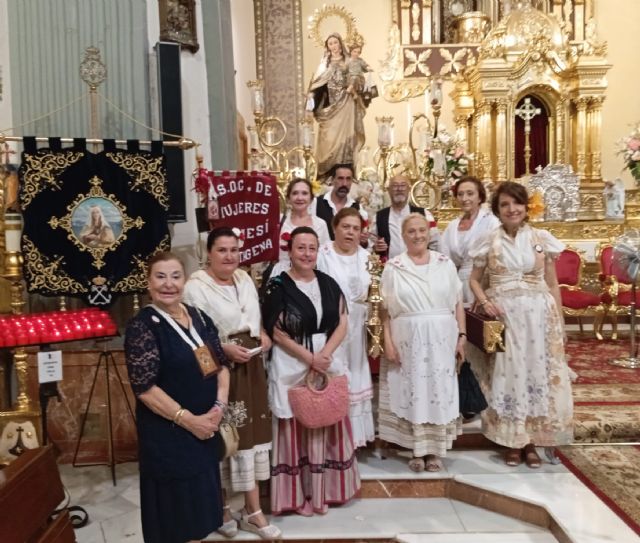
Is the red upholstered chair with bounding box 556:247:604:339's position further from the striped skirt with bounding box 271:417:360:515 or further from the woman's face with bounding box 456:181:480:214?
the striped skirt with bounding box 271:417:360:515

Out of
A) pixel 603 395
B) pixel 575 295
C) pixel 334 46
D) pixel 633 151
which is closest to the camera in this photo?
pixel 603 395

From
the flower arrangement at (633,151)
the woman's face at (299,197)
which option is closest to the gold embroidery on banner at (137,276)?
the woman's face at (299,197)

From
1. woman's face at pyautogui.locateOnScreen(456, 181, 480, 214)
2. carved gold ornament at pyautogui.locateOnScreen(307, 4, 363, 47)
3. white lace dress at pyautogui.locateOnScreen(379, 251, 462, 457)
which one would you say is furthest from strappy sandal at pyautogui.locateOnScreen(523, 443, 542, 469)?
carved gold ornament at pyautogui.locateOnScreen(307, 4, 363, 47)

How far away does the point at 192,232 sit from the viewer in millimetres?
5559

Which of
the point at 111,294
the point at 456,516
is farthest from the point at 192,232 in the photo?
the point at 456,516

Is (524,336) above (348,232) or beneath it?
beneath

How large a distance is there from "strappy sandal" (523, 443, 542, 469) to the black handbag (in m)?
0.41

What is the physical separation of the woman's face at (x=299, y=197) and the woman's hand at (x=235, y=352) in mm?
1453

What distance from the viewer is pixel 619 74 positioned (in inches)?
452

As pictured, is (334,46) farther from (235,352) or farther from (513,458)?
(235,352)

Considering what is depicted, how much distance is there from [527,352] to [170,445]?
7.48 feet

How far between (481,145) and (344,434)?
7505mm

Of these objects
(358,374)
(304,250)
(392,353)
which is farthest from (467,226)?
(304,250)

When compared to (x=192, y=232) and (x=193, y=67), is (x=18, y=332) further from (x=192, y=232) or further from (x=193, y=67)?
(x=193, y=67)
